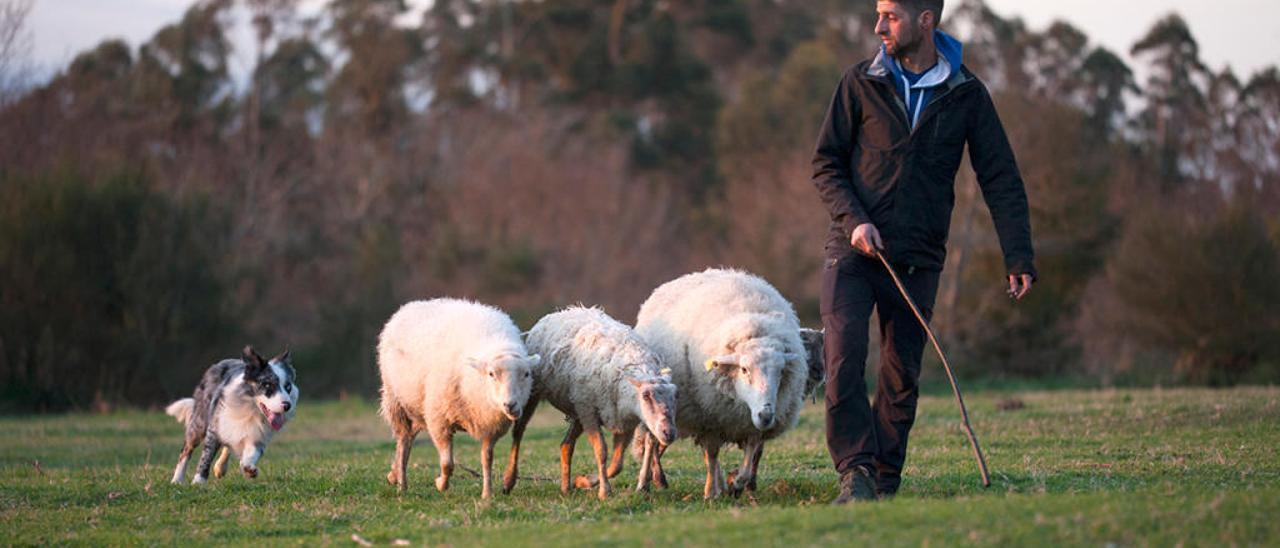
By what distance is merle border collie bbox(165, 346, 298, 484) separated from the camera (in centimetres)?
1359

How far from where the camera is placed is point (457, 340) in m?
12.3

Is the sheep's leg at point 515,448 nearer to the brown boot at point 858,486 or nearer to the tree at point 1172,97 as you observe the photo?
the brown boot at point 858,486

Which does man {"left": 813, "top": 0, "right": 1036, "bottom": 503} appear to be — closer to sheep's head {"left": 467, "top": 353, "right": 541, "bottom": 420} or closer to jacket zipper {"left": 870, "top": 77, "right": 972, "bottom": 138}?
jacket zipper {"left": 870, "top": 77, "right": 972, "bottom": 138}

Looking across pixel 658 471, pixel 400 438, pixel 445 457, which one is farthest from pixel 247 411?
pixel 658 471

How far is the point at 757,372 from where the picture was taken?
11023 mm

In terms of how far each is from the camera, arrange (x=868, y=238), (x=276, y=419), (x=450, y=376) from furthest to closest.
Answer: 1. (x=276, y=419)
2. (x=450, y=376)
3. (x=868, y=238)

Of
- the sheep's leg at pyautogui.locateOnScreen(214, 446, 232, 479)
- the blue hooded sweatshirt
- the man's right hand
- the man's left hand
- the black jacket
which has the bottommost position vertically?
the sheep's leg at pyautogui.locateOnScreen(214, 446, 232, 479)

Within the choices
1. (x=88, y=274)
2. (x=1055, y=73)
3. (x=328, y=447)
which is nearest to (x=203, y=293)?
(x=88, y=274)

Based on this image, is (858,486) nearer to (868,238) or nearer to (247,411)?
(868,238)

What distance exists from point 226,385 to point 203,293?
809 inches

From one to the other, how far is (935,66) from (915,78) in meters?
0.16

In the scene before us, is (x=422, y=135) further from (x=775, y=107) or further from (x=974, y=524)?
(x=974, y=524)

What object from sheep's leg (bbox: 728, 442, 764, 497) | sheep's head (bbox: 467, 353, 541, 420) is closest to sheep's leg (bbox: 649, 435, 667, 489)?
sheep's leg (bbox: 728, 442, 764, 497)

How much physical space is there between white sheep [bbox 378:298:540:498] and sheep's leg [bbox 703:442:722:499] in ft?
4.97
